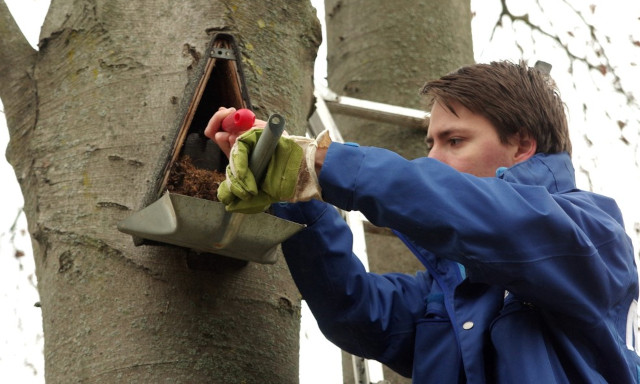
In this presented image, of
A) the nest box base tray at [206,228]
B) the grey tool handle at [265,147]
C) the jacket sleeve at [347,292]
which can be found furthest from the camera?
the jacket sleeve at [347,292]

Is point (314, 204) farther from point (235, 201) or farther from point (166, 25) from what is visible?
point (166, 25)

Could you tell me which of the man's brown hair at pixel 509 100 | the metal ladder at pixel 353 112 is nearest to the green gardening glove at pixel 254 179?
the man's brown hair at pixel 509 100

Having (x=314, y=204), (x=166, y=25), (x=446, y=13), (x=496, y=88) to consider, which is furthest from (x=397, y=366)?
(x=446, y=13)

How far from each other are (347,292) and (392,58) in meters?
1.85

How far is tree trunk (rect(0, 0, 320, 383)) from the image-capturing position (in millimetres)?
1942

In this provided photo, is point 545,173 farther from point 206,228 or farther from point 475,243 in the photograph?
point 206,228

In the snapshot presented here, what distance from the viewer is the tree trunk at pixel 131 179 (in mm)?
1942

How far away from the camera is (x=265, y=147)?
5.44 ft

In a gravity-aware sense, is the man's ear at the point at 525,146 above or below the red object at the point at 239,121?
above

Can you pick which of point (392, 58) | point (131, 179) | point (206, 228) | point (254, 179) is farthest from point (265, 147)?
point (392, 58)

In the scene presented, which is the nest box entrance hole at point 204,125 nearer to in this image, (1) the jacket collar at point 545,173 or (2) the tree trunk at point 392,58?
(1) the jacket collar at point 545,173

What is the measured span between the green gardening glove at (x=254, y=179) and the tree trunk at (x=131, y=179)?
0.86 ft

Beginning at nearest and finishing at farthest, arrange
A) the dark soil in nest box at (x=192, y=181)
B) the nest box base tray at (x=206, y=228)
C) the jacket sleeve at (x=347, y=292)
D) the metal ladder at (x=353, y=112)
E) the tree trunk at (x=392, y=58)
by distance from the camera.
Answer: the nest box base tray at (x=206, y=228) → the dark soil in nest box at (x=192, y=181) → the jacket sleeve at (x=347, y=292) → the metal ladder at (x=353, y=112) → the tree trunk at (x=392, y=58)

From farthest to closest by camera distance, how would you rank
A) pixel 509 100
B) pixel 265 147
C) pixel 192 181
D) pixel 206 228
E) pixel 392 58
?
pixel 392 58
pixel 509 100
pixel 192 181
pixel 206 228
pixel 265 147
